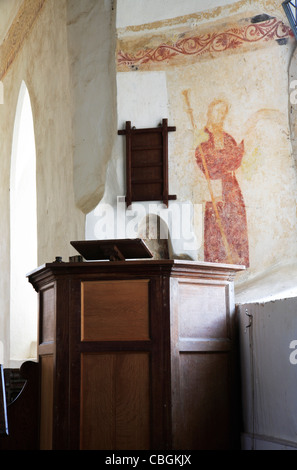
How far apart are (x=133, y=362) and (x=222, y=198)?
3075mm

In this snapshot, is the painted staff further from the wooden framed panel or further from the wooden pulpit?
the wooden framed panel

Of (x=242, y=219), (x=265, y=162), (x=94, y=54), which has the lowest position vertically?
(x=242, y=219)

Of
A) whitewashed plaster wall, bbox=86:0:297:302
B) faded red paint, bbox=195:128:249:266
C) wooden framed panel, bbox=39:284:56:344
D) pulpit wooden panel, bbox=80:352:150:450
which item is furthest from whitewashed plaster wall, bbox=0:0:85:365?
pulpit wooden panel, bbox=80:352:150:450

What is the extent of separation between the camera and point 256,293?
21.2 ft

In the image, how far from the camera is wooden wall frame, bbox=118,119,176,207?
7.40 metres

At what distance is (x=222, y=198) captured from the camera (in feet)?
23.7

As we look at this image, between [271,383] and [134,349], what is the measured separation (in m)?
1.05

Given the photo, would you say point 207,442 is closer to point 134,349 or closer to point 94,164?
point 134,349

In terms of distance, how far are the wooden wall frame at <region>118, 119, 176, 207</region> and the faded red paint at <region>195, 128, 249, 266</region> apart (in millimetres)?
415

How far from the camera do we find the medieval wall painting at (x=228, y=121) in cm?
709

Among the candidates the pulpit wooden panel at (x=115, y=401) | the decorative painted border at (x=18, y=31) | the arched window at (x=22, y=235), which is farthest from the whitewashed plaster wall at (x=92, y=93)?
the pulpit wooden panel at (x=115, y=401)

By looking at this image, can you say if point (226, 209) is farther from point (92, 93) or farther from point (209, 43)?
point (92, 93)

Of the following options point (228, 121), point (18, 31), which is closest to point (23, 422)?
point (228, 121)
